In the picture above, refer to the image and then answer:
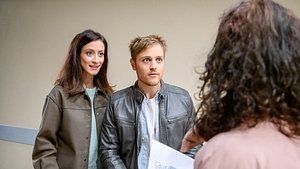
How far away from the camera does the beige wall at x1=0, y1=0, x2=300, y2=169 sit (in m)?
2.31

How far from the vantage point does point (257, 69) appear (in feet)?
2.31

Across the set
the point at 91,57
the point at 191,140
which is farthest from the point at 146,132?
the point at 191,140

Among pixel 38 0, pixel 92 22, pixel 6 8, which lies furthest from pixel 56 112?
pixel 6 8

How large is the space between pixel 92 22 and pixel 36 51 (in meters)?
0.60

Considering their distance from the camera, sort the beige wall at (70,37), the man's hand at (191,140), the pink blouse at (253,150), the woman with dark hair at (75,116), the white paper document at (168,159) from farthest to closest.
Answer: the beige wall at (70,37)
the woman with dark hair at (75,116)
the white paper document at (168,159)
the man's hand at (191,140)
the pink blouse at (253,150)

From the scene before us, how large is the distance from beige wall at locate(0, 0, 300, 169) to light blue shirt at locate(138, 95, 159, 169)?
0.68 meters

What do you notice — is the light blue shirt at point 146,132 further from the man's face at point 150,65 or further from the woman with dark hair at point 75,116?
the woman with dark hair at point 75,116

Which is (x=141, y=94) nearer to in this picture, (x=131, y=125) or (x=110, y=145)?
(x=131, y=125)

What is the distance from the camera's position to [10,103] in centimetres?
307

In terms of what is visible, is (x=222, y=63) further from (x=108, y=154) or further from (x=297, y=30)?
(x=108, y=154)

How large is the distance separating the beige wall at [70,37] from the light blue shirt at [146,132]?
68 centimetres

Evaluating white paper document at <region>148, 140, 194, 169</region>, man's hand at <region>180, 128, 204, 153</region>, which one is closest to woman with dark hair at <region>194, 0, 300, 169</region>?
man's hand at <region>180, 128, 204, 153</region>

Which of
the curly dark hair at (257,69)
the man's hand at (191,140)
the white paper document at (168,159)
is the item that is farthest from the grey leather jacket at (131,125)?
the curly dark hair at (257,69)

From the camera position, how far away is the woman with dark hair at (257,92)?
2.27 ft
